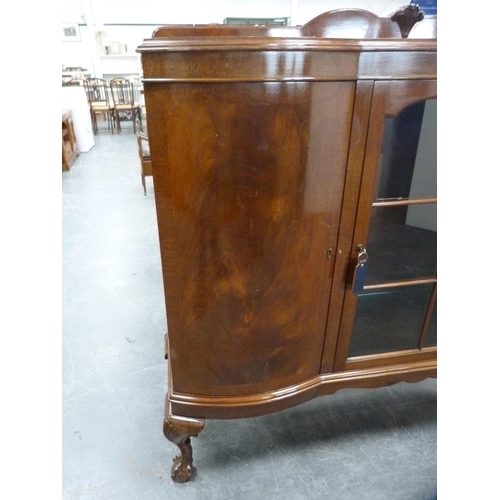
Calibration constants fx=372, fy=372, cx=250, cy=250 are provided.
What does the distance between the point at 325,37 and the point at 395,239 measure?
1.61 feet

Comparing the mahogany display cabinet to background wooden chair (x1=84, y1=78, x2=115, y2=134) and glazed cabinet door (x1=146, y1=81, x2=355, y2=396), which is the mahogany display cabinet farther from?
background wooden chair (x1=84, y1=78, x2=115, y2=134)

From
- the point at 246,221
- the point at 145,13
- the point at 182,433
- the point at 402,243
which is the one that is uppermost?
the point at 145,13

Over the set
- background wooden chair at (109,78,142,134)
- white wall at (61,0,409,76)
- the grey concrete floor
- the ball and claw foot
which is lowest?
the grey concrete floor

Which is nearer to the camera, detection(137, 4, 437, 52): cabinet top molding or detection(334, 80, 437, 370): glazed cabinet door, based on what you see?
detection(137, 4, 437, 52): cabinet top molding

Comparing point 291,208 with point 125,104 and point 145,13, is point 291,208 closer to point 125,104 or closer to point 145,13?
point 125,104

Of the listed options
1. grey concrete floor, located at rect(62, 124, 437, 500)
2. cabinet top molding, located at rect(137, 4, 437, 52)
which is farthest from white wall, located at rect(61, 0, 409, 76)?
cabinet top molding, located at rect(137, 4, 437, 52)

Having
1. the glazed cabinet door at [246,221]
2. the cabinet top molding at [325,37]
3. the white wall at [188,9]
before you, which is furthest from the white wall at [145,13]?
the glazed cabinet door at [246,221]

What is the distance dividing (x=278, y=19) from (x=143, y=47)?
750 cm

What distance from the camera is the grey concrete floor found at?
40.5 inches

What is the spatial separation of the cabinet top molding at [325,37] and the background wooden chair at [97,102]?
533cm

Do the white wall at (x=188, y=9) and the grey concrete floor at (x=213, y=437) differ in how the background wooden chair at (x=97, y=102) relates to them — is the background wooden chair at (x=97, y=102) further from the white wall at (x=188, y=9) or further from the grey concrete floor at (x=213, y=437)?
the grey concrete floor at (x=213, y=437)

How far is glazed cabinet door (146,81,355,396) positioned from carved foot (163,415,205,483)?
3.3 inches

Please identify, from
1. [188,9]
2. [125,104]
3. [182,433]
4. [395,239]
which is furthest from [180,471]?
[188,9]

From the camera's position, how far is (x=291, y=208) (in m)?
0.74
